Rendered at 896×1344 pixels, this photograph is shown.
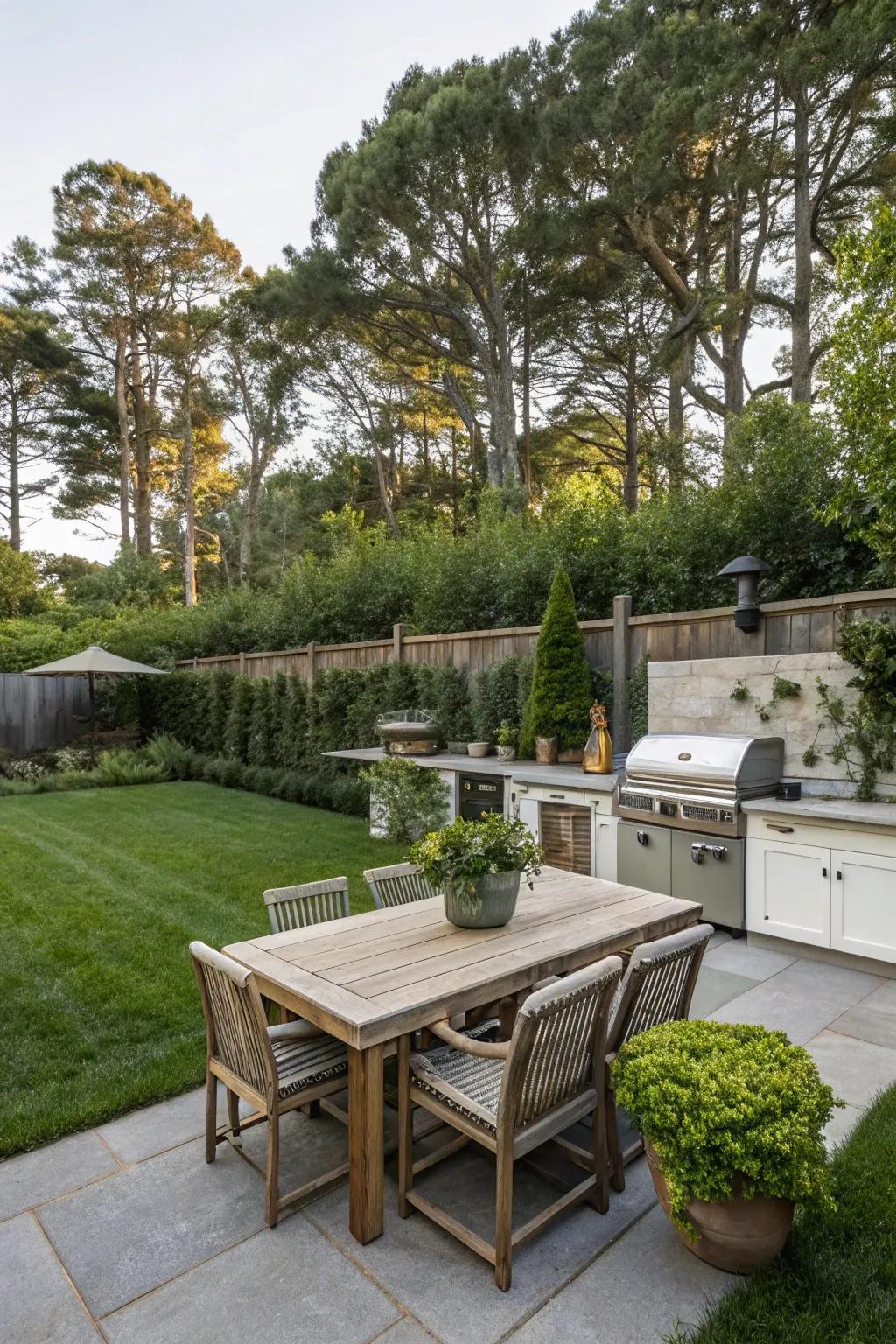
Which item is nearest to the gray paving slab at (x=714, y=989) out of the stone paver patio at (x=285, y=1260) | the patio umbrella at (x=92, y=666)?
the stone paver patio at (x=285, y=1260)

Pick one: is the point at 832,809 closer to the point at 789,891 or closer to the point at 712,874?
the point at 789,891

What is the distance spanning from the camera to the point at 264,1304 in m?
1.61

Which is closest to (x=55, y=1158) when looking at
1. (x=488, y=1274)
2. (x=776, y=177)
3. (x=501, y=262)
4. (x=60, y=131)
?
(x=488, y=1274)

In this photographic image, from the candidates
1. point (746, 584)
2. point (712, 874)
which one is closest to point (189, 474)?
point (746, 584)

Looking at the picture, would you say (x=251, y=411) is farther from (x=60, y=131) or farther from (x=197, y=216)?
(x=60, y=131)

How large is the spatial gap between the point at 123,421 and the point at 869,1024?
18006 mm

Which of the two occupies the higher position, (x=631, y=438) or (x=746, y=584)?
(x=631, y=438)

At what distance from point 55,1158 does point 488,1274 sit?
1.35 metres

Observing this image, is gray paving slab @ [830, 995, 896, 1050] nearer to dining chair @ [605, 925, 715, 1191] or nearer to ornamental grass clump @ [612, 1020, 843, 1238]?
dining chair @ [605, 925, 715, 1191]

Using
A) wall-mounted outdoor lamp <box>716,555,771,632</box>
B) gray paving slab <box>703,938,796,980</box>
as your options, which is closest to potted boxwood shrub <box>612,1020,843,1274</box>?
gray paving slab <box>703,938,796,980</box>

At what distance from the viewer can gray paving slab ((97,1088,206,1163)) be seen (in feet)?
7.20

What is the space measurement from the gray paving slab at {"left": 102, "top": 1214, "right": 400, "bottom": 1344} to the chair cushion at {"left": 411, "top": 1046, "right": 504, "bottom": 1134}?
1.35ft

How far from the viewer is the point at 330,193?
1070cm

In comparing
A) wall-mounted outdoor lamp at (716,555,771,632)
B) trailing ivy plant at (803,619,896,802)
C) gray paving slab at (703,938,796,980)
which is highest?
wall-mounted outdoor lamp at (716,555,771,632)
